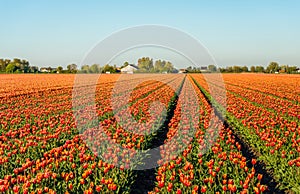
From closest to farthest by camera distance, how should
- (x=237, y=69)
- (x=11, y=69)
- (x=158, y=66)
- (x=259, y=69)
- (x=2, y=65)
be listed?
1. (x=158, y=66)
2. (x=11, y=69)
3. (x=2, y=65)
4. (x=237, y=69)
5. (x=259, y=69)

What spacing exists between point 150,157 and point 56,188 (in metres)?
2.70

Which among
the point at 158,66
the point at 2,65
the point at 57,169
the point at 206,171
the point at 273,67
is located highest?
the point at 2,65

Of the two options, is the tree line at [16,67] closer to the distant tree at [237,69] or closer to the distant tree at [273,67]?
the distant tree at [237,69]

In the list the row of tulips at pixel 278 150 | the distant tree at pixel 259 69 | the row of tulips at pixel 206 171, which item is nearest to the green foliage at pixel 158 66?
the row of tulips at pixel 278 150

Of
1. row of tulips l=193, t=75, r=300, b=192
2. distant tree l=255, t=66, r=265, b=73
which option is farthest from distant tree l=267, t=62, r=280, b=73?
row of tulips l=193, t=75, r=300, b=192

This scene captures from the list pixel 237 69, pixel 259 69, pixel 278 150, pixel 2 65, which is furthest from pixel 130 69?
pixel 259 69

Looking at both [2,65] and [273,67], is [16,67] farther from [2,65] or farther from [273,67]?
[273,67]

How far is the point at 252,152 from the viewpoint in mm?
7625

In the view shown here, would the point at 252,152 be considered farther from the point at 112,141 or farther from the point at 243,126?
the point at 112,141

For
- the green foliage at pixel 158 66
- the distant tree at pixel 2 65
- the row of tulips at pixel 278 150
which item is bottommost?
the row of tulips at pixel 278 150

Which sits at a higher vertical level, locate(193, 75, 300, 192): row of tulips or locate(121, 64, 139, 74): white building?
locate(121, 64, 139, 74): white building

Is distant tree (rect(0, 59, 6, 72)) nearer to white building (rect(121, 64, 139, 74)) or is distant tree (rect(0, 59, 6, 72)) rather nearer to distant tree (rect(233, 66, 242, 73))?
white building (rect(121, 64, 139, 74))

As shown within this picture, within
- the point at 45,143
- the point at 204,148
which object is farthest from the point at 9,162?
the point at 204,148

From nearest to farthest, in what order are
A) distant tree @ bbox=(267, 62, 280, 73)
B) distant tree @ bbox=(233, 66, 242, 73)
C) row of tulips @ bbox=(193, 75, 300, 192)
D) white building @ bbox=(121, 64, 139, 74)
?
row of tulips @ bbox=(193, 75, 300, 192), white building @ bbox=(121, 64, 139, 74), distant tree @ bbox=(267, 62, 280, 73), distant tree @ bbox=(233, 66, 242, 73)
